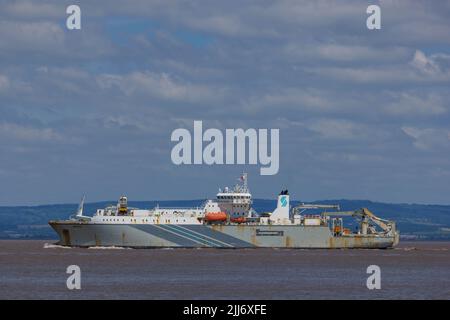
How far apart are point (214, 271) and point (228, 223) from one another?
40853 mm

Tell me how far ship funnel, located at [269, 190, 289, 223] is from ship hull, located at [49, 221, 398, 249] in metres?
1.56

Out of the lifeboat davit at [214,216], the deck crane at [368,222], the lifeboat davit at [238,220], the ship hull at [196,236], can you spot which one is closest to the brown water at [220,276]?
the ship hull at [196,236]

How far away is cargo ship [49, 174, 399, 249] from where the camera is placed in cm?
12438

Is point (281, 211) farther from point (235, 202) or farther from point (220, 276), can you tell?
point (220, 276)

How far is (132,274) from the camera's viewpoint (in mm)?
82875

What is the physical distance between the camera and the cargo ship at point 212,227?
408 feet

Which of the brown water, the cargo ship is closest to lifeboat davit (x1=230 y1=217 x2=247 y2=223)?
the cargo ship

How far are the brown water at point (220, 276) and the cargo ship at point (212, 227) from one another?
5901 millimetres

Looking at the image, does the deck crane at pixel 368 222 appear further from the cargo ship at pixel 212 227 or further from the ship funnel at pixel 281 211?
the ship funnel at pixel 281 211

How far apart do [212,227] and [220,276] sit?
146 feet
